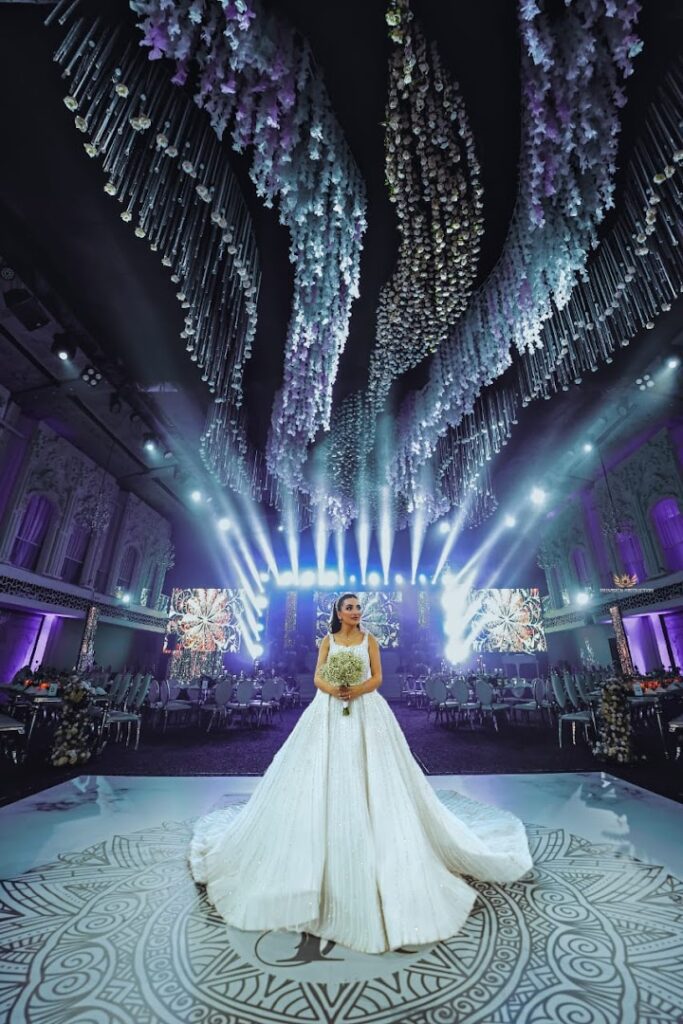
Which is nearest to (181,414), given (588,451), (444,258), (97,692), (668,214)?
(97,692)

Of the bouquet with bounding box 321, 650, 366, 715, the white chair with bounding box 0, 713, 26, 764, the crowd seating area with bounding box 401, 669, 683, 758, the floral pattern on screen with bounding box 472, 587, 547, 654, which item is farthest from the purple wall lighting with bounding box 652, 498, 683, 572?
the white chair with bounding box 0, 713, 26, 764

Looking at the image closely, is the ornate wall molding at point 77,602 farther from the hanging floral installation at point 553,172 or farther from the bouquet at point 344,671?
the hanging floral installation at point 553,172

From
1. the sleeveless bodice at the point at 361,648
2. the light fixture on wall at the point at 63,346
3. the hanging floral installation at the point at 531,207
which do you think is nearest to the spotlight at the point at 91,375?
the light fixture on wall at the point at 63,346

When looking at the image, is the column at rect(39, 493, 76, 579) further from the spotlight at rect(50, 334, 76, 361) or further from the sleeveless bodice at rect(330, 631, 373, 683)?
the sleeveless bodice at rect(330, 631, 373, 683)

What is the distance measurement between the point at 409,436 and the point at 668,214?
4.17 metres

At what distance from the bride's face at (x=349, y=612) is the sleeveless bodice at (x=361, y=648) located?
0.38 feet

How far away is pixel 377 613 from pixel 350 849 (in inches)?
631

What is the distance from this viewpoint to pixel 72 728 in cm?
497

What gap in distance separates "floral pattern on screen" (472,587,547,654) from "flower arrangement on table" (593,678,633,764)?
41.0 ft

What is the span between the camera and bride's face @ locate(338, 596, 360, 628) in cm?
247

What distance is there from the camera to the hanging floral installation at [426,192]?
9.47ft

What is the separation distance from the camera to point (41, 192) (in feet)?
13.2

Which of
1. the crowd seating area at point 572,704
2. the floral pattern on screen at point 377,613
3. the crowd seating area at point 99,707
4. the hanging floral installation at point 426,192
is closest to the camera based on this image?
the hanging floral installation at point 426,192

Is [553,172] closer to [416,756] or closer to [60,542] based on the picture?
[416,756]
